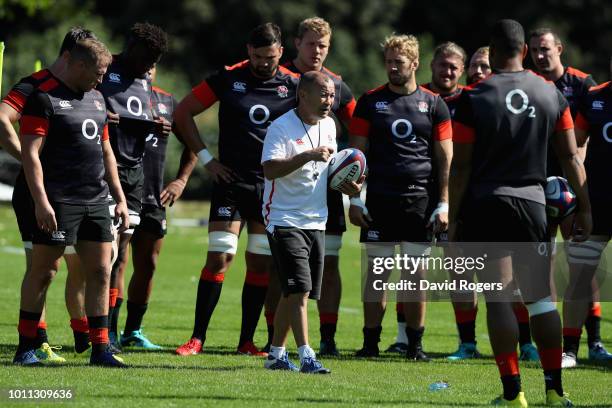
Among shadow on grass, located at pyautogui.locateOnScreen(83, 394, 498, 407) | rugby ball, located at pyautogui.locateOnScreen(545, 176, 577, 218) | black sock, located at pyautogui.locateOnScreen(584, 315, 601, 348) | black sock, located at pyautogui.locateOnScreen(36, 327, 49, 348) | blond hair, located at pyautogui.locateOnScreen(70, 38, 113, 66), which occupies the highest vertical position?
blond hair, located at pyautogui.locateOnScreen(70, 38, 113, 66)

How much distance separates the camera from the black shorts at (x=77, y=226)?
8.51 meters

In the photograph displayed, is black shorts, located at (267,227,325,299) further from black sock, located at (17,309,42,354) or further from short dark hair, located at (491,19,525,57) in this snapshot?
short dark hair, located at (491,19,525,57)

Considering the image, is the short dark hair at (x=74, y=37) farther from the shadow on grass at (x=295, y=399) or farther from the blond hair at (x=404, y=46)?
the shadow on grass at (x=295, y=399)

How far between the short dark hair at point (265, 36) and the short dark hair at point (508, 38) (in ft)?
8.32

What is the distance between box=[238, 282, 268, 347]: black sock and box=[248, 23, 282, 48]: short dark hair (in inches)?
77.4

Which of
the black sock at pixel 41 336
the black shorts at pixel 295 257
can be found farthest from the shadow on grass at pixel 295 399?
the black sock at pixel 41 336

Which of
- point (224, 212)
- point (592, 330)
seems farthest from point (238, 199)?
point (592, 330)

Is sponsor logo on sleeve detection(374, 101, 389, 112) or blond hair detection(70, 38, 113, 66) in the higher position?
blond hair detection(70, 38, 113, 66)

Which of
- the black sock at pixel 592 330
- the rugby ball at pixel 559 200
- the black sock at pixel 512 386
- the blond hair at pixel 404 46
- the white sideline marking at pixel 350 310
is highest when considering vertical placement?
the blond hair at pixel 404 46

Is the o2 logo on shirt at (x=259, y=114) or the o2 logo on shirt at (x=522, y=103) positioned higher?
the o2 logo on shirt at (x=522, y=103)

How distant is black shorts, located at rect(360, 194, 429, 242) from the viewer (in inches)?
394

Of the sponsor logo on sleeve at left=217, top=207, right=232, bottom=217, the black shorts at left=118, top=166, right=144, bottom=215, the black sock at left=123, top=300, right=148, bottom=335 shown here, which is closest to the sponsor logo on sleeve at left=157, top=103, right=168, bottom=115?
the black shorts at left=118, top=166, right=144, bottom=215

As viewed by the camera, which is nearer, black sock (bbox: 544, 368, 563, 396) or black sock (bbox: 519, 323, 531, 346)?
black sock (bbox: 544, 368, 563, 396)

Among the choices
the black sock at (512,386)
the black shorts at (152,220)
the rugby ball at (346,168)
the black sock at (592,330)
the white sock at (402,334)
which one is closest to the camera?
the black sock at (512,386)
